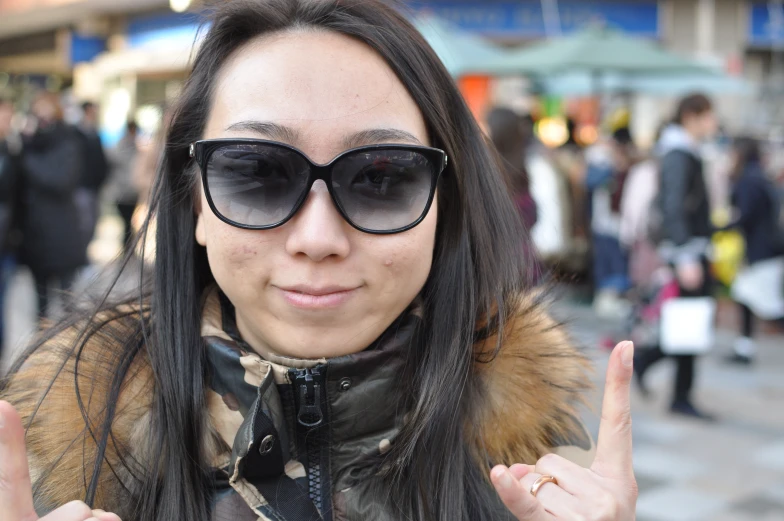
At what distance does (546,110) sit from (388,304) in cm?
1433

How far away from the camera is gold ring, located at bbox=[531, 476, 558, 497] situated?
123 centimetres

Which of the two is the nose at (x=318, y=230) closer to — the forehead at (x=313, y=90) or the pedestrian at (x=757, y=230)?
the forehead at (x=313, y=90)

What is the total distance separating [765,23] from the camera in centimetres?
1912

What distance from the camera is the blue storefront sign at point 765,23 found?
19.0 metres

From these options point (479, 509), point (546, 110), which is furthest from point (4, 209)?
point (546, 110)

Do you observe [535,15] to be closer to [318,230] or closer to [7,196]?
[7,196]

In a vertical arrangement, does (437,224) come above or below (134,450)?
above

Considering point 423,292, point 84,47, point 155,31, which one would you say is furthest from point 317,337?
point 84,47

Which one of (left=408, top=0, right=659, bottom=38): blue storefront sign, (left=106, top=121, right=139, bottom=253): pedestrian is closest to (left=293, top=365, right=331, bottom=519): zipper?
(left=106, top=121, right=139, bottom=253): pedestrian

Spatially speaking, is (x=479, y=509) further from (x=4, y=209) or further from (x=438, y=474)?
(x=4, y=209)

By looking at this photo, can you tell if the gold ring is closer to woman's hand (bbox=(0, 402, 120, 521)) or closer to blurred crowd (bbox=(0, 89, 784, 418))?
woman's hand (bbox=(0, 402, 120, 521))

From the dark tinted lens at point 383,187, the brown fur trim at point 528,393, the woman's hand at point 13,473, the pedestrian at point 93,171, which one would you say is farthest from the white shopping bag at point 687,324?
the pedestrian at point 93,171

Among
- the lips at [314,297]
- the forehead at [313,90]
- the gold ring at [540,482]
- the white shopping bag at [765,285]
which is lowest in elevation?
the white shopping bag at [765,285]

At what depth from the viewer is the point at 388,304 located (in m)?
1.39
